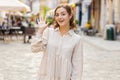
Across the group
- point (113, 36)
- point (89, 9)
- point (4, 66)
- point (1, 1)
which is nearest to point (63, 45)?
point (4, 66)

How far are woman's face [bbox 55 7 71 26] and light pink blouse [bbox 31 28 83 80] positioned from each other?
0.10 meters

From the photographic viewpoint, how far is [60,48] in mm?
3887

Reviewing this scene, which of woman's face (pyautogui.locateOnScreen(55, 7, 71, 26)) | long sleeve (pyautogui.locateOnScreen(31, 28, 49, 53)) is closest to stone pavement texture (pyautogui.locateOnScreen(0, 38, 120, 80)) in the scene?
long sleeve (pyautogui.locateOnScreen(31, 28, 49, 53))

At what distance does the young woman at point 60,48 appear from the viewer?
3.89 metres

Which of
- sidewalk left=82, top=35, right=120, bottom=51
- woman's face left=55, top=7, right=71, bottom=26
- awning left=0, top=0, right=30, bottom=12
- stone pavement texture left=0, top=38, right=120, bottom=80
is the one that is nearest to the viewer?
woman's face left=55, top=7, right=71, bottom=26

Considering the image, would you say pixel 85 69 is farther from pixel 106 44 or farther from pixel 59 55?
pixel 106 44

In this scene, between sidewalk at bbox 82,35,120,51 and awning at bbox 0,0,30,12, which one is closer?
sidewalk at bbox 82,35,120,51

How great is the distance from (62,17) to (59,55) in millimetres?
366

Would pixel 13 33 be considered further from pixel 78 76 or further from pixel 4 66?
pixel 78 76

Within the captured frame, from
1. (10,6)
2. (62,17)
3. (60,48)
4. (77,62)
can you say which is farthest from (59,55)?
(10,6)

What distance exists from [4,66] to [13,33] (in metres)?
13.5

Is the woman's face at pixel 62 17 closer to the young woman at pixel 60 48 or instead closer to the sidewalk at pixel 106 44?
the young woman at pixel 60 48

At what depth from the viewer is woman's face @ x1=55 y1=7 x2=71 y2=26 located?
3891 mm

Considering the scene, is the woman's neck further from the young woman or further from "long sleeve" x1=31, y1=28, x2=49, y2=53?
"long sleeve" x1=31, y1=28, x2=49, y2=53
